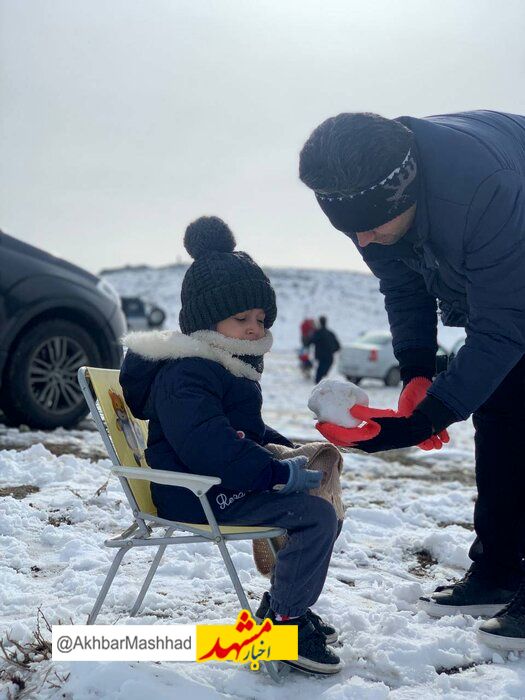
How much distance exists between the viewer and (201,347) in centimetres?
271

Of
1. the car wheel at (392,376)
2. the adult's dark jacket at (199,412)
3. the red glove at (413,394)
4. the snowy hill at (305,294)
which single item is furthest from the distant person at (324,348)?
the snowy hill at (305,294)

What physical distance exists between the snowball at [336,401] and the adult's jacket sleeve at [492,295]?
27 cm

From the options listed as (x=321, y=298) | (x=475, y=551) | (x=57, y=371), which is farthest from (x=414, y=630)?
(x=321, y=298)

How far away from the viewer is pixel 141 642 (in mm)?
2518

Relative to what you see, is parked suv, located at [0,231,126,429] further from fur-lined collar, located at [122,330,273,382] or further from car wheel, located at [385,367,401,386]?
car wheel, located at [385,367,401,386]

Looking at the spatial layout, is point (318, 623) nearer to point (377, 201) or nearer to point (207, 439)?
point (207, 439)

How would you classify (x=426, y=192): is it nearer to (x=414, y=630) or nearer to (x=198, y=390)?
(x=198, y=390)

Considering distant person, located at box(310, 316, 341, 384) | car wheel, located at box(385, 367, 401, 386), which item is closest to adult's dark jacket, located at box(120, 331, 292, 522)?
distant person, located at box(310, 316, 341, 384)

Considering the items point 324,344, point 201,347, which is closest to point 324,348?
point 324,344

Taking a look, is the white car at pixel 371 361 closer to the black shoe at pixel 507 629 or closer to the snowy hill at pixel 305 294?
the black shoe at pixel 507 629

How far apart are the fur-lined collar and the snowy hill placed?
46.1 m

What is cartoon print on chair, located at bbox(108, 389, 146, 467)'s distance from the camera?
9.46ft

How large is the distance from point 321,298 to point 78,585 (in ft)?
213

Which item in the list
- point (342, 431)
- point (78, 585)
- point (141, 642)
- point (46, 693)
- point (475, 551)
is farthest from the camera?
point (475, 551)
